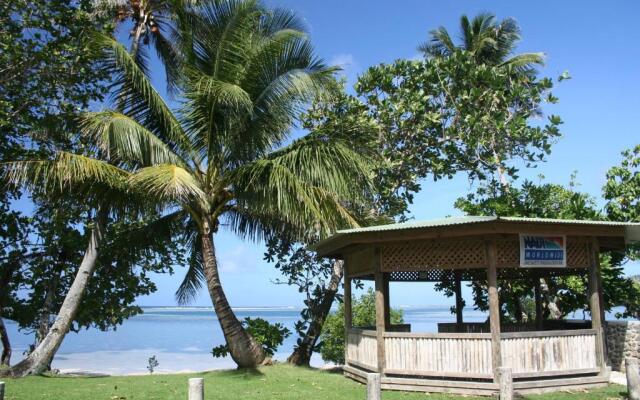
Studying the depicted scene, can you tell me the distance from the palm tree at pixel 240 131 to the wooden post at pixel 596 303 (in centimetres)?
492

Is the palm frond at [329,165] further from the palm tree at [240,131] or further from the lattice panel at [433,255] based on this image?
the lattice panel at [433,255]

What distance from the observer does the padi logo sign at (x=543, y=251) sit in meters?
10.4

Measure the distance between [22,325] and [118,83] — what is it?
8046 mm

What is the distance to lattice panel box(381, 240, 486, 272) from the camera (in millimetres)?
10555

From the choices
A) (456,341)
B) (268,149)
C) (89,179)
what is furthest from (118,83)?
(456,341)

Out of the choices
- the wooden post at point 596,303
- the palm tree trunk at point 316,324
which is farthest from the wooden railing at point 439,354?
the palm tree trunk at point 316,324

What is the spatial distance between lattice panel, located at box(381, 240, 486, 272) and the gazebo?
2cm

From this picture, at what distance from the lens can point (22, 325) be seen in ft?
54.4

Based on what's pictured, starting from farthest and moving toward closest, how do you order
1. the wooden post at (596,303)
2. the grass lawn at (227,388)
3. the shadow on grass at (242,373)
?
the shadow on grass at (242,373) → the wooden post at (596,303) → the grass lawn at (227,388)

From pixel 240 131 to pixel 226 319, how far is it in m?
4.42

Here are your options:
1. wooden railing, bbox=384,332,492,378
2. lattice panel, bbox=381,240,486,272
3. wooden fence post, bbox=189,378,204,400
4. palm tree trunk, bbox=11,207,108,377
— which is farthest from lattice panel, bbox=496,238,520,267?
palm tree trunk, bbox=11,207,108,377

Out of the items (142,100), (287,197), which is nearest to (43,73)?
(142,100)

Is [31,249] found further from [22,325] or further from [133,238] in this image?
[133,238]

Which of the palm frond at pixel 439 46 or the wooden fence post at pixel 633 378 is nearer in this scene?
the wooden fence post at pixel 633 378
